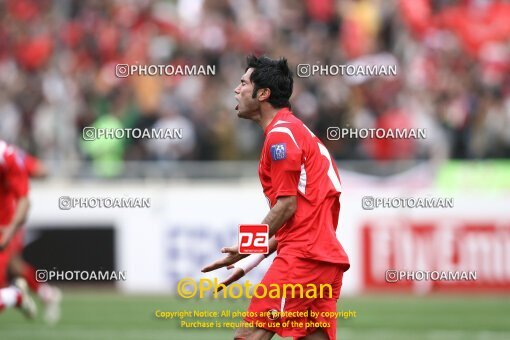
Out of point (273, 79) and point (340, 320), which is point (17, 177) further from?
point (340, 320)

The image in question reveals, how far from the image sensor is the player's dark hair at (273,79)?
8.36 meters

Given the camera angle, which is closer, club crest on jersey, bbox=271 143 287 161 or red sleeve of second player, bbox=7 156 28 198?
club crest on jersey, bbox=271 143 287 161

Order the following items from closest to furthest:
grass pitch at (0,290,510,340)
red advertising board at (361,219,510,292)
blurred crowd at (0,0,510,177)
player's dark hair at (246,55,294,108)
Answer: player's dark hair at (246,55,294,108)
grass pitch at (0,290,510,340)
red advertising board at (361,219,510,292)
blurred crowd at (0,0,510,177)

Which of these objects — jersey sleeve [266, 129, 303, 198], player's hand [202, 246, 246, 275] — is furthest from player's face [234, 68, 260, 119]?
player's hand [202, 246, 246, 275]

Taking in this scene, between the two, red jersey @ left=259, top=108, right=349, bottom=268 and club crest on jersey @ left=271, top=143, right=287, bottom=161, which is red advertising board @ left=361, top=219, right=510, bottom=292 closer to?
red jersey @ left=259, top=108, right=349, bottom=268

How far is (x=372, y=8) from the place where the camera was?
20.5 metres

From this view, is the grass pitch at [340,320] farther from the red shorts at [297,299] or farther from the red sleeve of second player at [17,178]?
the red shorts at [297,299]

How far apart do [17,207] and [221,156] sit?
7.53 meters

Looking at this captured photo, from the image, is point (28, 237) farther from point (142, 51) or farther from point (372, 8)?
point (372, 8)

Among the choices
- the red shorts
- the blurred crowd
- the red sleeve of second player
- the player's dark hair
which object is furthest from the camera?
the blurred crowd

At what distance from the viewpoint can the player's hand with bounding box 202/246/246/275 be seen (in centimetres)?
816

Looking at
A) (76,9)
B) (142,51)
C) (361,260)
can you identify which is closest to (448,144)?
(361,260)

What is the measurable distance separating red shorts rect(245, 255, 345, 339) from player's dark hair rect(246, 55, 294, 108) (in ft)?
3.76

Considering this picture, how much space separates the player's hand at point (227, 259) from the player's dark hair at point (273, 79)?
1.10 meters
